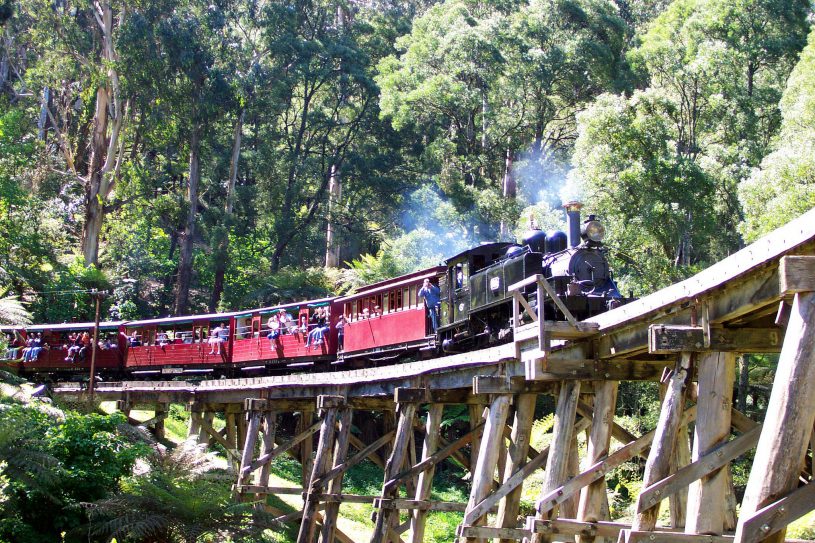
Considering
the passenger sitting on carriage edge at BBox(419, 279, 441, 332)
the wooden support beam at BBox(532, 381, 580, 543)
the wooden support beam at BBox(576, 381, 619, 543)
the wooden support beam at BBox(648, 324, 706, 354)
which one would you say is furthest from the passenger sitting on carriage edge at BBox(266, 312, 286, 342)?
the wooden support beam at BBox(648, 324, 706, 354)

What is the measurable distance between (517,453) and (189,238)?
2764 centimetres

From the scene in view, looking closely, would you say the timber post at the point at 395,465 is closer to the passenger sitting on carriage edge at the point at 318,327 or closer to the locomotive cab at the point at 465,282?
the locomotive cab at the point at 465,282

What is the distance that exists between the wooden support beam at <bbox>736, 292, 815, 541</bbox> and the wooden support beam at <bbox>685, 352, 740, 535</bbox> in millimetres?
1224

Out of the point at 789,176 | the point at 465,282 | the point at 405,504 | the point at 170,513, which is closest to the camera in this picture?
the point at 170,513

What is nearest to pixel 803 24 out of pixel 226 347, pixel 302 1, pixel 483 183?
pixel 483 183

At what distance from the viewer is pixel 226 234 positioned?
38.2 metres

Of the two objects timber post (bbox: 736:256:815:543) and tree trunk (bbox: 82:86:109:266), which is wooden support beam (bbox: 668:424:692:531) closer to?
timber post (bbox: 736:256:815:543)

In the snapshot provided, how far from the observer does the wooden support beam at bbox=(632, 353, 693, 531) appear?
24.0ft

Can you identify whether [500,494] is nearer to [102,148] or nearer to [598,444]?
[598,444]

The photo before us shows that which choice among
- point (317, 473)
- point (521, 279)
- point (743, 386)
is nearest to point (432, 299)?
point (521, 279)

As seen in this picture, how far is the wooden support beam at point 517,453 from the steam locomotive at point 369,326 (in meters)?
2.38

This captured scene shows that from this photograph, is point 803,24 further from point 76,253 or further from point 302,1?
point 76,253

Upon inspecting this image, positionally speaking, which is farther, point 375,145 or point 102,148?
point 375,145

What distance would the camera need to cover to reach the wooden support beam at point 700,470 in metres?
6.71
